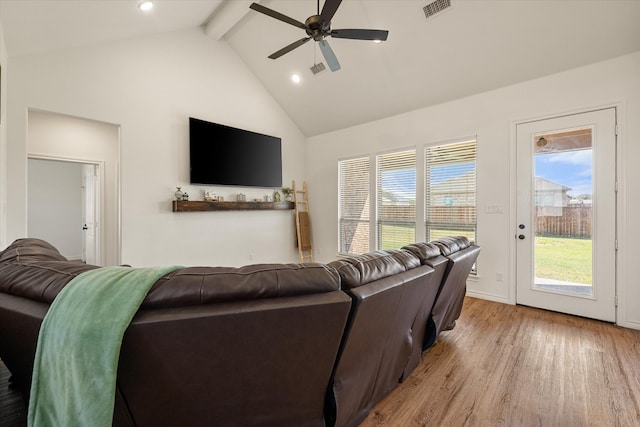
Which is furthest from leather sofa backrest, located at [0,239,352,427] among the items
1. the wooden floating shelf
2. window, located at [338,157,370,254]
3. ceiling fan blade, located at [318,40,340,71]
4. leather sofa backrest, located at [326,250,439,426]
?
window, located at [338,157,370,254]

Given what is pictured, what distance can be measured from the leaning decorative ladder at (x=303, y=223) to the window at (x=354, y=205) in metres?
0.80

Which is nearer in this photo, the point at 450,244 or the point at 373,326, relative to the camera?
the point at 373,326

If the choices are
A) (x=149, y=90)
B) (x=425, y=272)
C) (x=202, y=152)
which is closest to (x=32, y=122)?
(x=149, y=90)

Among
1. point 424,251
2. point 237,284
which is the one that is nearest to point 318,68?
point 424,251

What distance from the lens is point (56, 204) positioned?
20.0 ft

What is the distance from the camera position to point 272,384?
118 cm

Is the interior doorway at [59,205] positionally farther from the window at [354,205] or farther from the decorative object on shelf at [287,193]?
the window at [354,205]

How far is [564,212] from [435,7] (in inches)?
→ 111

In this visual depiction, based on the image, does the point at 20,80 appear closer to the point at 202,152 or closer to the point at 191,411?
the point at 202,152

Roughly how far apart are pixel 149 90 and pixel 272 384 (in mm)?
4586

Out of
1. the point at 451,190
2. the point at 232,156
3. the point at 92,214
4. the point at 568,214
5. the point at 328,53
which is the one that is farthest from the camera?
the point at 232,156

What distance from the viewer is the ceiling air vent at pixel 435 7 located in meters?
3.14

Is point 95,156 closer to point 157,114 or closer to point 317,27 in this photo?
point 157,114

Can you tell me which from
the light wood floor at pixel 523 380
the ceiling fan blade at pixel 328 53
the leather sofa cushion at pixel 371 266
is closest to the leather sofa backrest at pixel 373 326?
the leather sofa cushion at pixel 371 266
